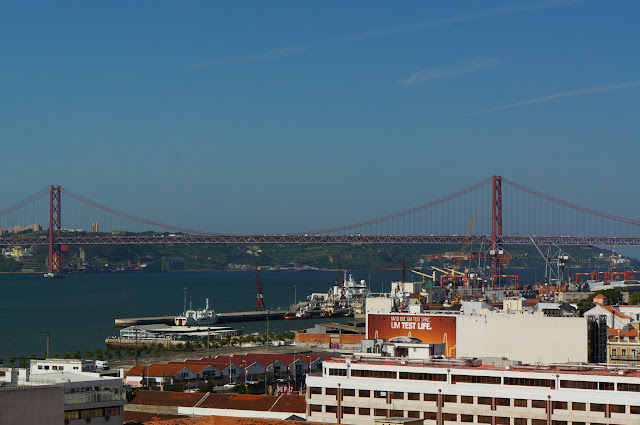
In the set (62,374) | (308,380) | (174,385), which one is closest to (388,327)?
(174,385)

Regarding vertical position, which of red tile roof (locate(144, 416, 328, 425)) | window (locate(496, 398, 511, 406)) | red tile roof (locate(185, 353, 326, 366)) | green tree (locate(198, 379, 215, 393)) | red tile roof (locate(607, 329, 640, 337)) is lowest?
green tree (locate(198, 379, 215, 393))

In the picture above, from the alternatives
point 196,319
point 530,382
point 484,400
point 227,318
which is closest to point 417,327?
point 484,400

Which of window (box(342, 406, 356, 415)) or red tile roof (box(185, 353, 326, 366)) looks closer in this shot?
window (box(342, 406, 356, 415))

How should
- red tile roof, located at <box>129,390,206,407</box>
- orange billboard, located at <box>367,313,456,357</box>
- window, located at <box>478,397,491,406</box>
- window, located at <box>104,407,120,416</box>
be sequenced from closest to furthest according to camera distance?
window, located at <box>104,407,120,416</box>, window, located at <box>478,397,491,406</box>, red tile roof, located at <box>129,390,206,407</box>, orange billboard, located at <box>367,313,456,357</box>

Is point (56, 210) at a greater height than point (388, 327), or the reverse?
point (56, 210)

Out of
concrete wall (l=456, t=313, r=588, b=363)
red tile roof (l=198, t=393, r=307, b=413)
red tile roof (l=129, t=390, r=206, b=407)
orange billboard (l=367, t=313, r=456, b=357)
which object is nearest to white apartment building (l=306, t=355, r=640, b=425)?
red tile roof (l=198, t=393, r=307, b=413)

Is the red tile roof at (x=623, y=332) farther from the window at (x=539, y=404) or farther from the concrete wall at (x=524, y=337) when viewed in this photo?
the window at (x=539, y=404)

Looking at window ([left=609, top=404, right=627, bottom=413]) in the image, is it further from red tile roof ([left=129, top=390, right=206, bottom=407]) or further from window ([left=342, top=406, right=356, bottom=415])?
red tile roof ([left=129, top=390, right=206, bottom=407])

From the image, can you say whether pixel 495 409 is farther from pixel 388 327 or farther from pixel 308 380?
pixel 388 327
